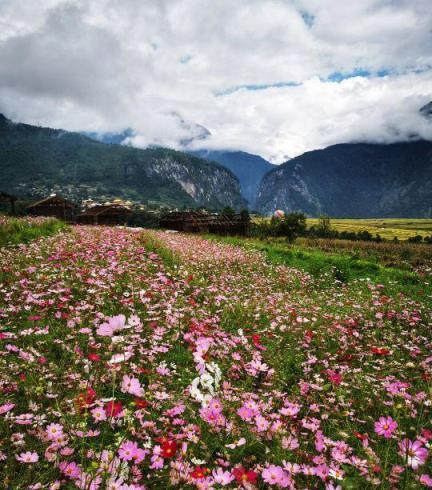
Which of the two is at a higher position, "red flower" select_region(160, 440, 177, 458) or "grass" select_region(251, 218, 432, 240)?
"red flower" select_region(160, 440, 177, 458)

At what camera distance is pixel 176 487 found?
6.91 ft

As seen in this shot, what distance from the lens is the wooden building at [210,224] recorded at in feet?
140

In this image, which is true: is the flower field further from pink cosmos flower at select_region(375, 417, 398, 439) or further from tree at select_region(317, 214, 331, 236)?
tree at select_region(317, 214, 331, 236)

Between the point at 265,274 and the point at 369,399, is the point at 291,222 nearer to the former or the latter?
the point at 265,274

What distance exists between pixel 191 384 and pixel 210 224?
133ft

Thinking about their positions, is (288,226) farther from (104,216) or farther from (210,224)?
(104,216)

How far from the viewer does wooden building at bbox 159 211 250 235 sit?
42.8 metres

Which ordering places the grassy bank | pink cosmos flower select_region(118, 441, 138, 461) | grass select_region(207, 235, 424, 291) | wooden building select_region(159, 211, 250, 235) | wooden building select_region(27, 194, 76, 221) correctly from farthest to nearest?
wooden building select_region(27, 194, 76, 221)
wooden building select_region(159, 211, 250, 235)
grass select_region(207, 235, 424, 291)
the grassy bank
pink cosmos flower select_region(118, 441, 138, 461)

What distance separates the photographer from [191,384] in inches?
121

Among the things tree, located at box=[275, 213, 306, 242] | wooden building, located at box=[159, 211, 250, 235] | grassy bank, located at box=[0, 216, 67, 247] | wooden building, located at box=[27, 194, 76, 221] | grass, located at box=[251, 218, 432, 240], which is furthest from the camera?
grass, located at box=[251, 218, 432, 240]

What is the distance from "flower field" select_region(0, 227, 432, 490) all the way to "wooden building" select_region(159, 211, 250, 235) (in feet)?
110

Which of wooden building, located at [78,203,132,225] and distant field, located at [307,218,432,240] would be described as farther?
distant field, located at [307,218,432,240]

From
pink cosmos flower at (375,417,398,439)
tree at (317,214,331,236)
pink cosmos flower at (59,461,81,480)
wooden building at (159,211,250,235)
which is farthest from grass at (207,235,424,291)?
tree at (317,214,331,236)

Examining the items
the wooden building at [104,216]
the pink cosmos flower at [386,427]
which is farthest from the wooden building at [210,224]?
the pink cosmos flower at [386,427]
